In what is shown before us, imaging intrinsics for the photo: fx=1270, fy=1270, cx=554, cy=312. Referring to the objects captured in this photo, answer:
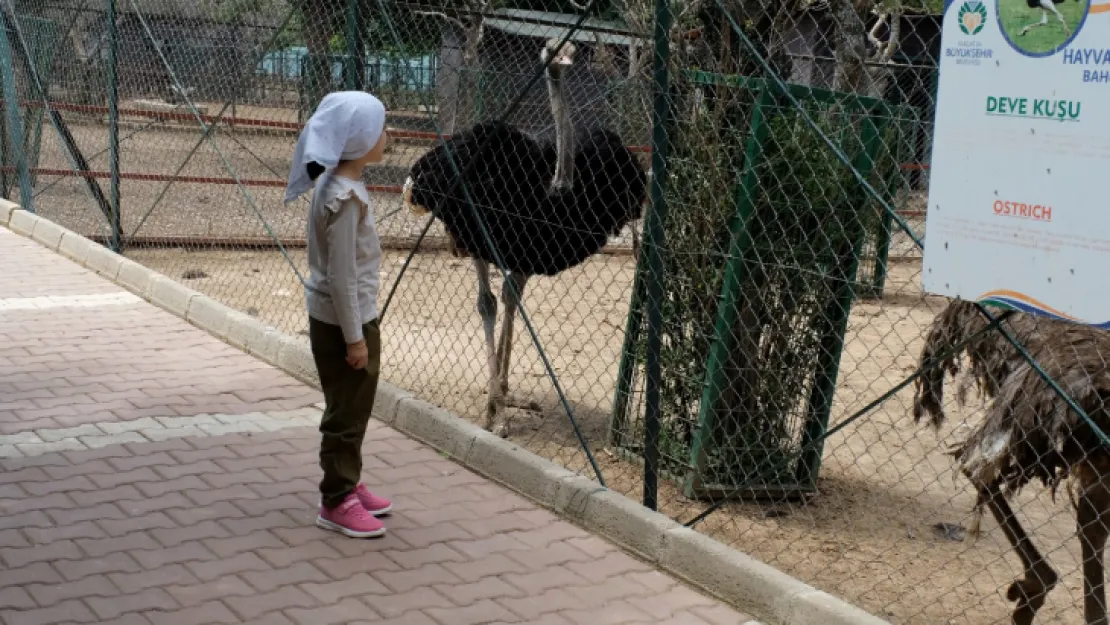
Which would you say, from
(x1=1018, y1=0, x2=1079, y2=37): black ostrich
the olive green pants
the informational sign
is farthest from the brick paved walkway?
(x1=1018, y1=0, x2=1079, y2=37): black ostrich

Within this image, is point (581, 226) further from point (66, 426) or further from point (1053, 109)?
point (1053, 109)

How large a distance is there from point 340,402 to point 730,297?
183cm

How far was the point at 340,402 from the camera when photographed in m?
4.80

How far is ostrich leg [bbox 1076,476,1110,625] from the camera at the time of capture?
438cm

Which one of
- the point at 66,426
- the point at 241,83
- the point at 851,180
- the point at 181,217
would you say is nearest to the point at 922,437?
the point at 851,180

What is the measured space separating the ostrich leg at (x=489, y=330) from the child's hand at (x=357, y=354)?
82.7 inches

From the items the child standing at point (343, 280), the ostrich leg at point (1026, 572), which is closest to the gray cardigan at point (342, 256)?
the child standing at point (343, 280)

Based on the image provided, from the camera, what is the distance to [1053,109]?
11.2 feet

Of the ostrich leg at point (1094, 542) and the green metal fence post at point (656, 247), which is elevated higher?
the green metal fence post at point (656, 247)

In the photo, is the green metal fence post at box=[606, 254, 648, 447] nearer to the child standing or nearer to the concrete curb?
the concrete curb

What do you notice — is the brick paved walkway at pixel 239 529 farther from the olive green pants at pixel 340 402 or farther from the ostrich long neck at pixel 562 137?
the ostrich long neck at pixel 562 137

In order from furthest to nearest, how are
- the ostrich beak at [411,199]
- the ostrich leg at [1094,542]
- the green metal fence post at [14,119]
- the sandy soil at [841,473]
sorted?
the green metal fence post at [14,119] → the ostrich beak at [411,199] → the sandy soil at [841,473] → the ostrich leg at [1094,542]

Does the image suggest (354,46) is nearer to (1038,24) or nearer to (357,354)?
(357,354)

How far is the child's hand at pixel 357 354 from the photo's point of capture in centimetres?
466
